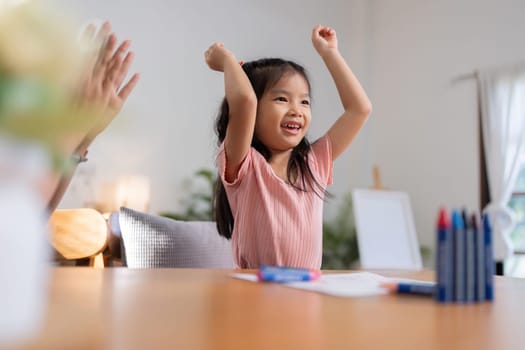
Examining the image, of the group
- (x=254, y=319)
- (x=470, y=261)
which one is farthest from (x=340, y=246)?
(x=254, y=319)

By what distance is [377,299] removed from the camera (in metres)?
0.69

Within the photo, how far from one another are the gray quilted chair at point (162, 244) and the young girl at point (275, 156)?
16 cm

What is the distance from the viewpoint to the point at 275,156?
1.60 m

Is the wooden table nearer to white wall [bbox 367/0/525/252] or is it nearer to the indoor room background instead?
the indoor room background

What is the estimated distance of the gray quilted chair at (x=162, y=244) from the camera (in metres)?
1.73

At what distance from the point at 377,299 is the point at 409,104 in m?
5.05

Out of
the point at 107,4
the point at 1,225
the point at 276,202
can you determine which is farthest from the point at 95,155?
the point at 1,225

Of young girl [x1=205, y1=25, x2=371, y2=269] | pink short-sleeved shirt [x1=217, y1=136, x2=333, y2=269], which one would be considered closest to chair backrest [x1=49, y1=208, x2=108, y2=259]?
young girl [x1=205, y1=25, x2=371, y2=269]

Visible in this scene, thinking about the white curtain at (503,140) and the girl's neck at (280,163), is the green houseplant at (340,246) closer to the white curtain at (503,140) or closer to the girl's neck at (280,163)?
the white curtain at (503,140)

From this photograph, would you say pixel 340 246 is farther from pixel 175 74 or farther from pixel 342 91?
pixel 342 91

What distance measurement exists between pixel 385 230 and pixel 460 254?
14.5 ft

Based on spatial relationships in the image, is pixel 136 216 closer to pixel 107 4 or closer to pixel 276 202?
pixel 276 202

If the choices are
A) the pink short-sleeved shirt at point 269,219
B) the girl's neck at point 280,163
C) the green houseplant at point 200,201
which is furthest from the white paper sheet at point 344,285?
the green houseplant at point 200,201

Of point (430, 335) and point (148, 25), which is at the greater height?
point (148, 25)
